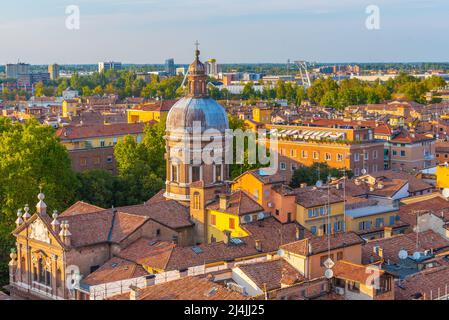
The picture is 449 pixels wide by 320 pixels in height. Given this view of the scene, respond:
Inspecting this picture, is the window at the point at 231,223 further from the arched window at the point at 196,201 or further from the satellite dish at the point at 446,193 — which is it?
the satellite dish at the point at 446,193

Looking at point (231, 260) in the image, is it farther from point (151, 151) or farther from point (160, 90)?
point (160, 90)

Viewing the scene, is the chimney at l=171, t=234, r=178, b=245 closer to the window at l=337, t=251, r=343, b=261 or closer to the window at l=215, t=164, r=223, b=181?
the window at l=215, t=164, r=223, b=181

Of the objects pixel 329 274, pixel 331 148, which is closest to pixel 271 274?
pixel 329 274

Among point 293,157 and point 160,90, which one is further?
point 160,90

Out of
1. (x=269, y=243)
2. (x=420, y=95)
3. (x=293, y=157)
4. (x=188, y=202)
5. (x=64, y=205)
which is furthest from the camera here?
(x=420, y=95)
